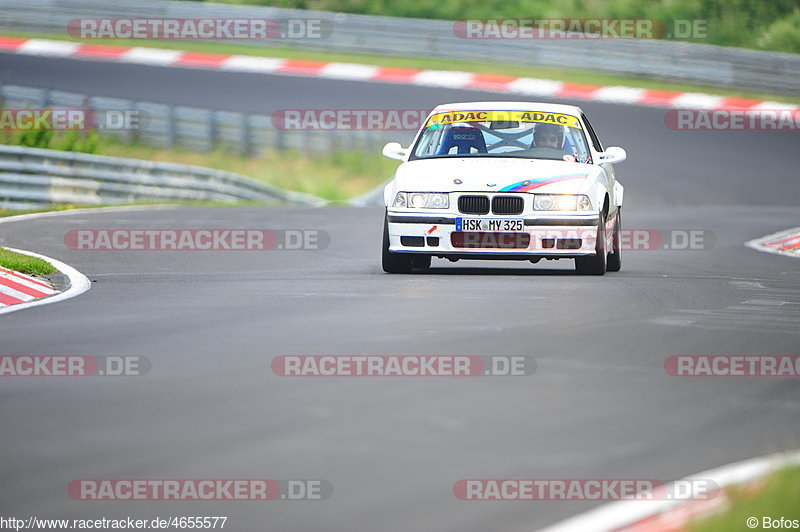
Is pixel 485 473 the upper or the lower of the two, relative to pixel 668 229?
upper

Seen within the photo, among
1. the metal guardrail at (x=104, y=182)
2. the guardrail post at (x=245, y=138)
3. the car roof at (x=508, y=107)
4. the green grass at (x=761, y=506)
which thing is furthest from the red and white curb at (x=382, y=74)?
the green grass at (x=761, y=506)

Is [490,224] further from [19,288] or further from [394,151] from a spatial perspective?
[19,288]

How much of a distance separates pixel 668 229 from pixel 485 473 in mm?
14951

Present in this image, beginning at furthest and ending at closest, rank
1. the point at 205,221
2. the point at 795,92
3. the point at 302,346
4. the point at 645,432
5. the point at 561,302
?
the point at 795,92, the point at 205,221, the point at 561,302, the point at 302,346, the point at 645,432

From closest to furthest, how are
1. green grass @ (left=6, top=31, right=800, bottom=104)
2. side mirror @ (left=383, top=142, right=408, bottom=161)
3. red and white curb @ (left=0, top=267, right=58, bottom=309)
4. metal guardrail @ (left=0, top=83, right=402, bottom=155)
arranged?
red and white curb @ (left=0, top=267, right=58, bottom=309)
side mirror @ (left=383, top=142, right=408, bottom=161)
metal guardrail @ (left=0, top=83, right=402, bottom=155)
green grass @ (left=6, top=31, right=800, bottom=104)

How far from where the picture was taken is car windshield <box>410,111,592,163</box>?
1345 centimetres

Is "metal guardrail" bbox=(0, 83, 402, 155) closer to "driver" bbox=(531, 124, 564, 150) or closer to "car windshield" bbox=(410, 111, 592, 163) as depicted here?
"car windshield" bbox=(410, 111, 592, 163)

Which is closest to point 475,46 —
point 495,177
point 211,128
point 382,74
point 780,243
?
point 382,74

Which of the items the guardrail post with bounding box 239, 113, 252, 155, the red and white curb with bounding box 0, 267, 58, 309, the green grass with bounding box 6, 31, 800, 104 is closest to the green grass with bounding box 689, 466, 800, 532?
the red and white curb with bounding box 0, 267, 58, 309

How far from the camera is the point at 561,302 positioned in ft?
35.9

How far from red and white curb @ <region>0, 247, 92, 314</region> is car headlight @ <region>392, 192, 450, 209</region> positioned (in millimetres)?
2651

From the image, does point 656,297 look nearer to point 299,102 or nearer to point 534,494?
point 534,494

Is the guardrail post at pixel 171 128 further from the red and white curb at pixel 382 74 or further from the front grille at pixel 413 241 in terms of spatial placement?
the front grille at pixel 413 241

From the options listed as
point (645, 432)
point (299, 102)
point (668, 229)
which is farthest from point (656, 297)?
point (299, 102)
